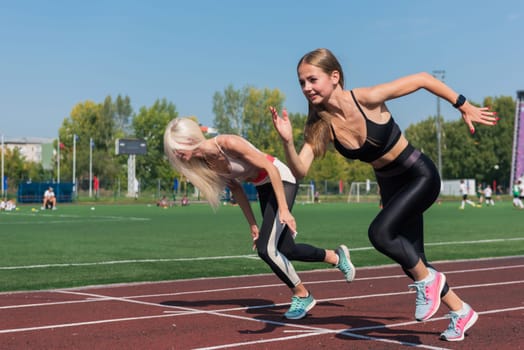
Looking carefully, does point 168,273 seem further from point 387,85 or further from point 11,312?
point 387,85

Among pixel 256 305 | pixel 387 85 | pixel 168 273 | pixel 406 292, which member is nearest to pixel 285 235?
pixel 256 305

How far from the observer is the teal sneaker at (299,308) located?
738cm

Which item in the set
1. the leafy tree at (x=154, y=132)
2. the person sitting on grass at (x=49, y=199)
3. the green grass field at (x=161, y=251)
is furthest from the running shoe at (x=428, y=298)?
the leafy tree at (x=154, y=132)

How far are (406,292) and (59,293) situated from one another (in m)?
4.22

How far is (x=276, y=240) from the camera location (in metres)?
7.17

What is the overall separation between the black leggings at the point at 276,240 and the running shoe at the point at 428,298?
1520mm

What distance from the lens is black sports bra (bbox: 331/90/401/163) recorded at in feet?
19.3

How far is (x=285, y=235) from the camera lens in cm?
734

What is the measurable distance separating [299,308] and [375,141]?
2.19 meters

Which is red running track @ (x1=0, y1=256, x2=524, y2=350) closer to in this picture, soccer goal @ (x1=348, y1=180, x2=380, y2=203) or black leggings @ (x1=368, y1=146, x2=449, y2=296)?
black leggings @ (x1=368, y1=146, x2=449, y2=296)

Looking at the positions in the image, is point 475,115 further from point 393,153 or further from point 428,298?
point 428,298


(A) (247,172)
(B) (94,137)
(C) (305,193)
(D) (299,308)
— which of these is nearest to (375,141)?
(A) (247,172)

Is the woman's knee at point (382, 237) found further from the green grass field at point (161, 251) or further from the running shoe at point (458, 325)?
the green grass field at point (161, 251)

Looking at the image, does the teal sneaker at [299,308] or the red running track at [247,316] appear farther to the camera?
the teal sneaker at [299,308]
